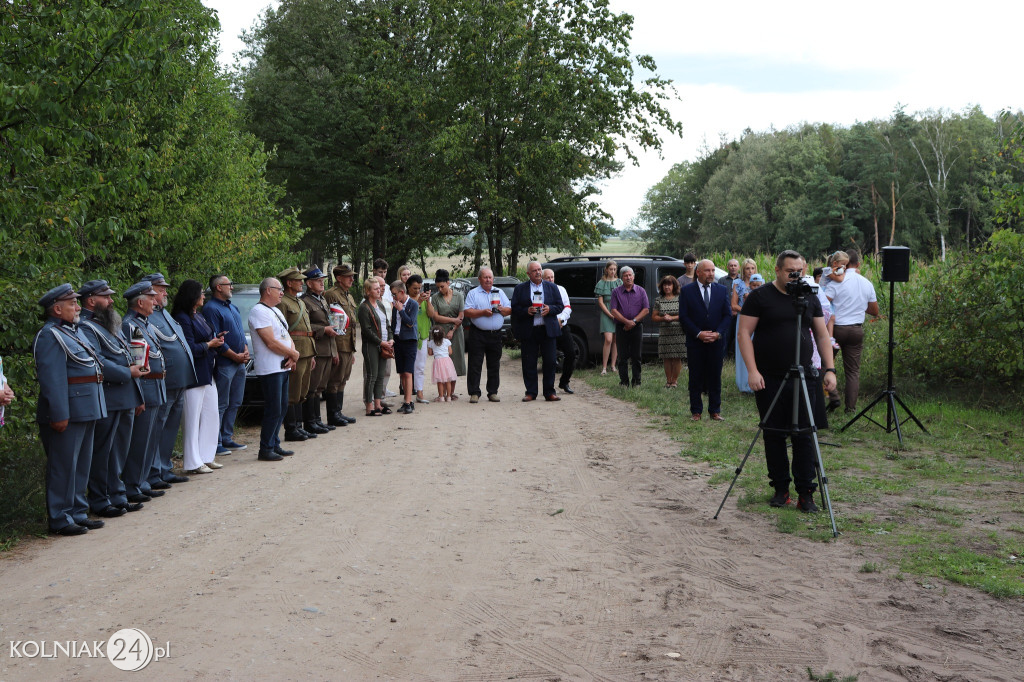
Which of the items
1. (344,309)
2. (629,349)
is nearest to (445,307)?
(344,309)

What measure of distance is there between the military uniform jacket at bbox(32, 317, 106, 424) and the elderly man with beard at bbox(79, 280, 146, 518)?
22cm

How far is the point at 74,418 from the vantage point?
708 cm

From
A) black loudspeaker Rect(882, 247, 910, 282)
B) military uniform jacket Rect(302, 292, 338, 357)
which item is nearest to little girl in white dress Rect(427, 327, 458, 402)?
military uniform jacket Rect(302, 292, 338, 357)

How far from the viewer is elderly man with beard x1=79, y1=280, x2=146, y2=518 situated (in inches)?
297

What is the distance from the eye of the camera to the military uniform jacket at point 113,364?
7523 millimetres

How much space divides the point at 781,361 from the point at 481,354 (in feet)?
25.1

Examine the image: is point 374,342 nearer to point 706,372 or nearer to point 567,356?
point 567,356

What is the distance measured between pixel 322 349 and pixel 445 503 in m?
4.37

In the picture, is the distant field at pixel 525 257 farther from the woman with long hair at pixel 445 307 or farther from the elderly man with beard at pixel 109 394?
the elderly man with beard at pixel 109 394

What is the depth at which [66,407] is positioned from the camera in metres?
6.97

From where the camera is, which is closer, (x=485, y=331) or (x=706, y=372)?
(x=706, y=372)

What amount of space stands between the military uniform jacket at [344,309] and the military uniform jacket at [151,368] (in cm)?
379

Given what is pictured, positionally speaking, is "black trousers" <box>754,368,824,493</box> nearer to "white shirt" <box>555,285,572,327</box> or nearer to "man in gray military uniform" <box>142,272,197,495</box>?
"man in gray military uniform" <box>142,272,197,495</box>

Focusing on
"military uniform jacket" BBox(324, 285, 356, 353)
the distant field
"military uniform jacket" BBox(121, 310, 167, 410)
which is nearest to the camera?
"military uniform jacket" BBox(121, 310, 167, 410)
